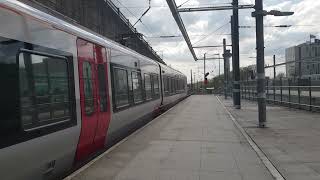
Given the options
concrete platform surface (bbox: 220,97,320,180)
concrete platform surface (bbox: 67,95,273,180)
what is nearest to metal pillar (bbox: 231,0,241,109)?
concrete platform surface (bbox: 220,97,320,180)

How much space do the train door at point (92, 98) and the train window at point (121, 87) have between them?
1.25 metres

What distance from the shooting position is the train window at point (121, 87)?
13.7 meters

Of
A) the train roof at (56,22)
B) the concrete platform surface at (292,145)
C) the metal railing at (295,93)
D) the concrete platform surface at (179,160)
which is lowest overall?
the concrete platform surface at (292,145)

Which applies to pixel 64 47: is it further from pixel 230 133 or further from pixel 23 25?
pixel 230 133

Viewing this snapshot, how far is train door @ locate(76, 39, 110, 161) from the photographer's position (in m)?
10.1

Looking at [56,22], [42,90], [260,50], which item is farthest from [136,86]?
[42,90]

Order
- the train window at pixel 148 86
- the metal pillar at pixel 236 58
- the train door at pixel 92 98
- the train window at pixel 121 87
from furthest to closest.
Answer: the metal pillar at pixel 236 58 < the train window at pixel 148 86 < the train window at pixel 121 87 < the train door at pixel 92 98

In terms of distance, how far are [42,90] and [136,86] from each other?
32.7 feet

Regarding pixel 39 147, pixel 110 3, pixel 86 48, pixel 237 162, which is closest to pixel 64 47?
pixel 86 48

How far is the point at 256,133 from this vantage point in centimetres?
1667

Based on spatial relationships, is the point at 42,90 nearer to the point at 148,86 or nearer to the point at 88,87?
the point at 88,87

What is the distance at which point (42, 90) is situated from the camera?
798 cm

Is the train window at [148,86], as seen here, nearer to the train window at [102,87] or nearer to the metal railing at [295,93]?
the metal railing at [295,93]

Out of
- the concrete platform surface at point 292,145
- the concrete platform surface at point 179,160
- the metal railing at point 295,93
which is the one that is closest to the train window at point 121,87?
the concrete platform surface at point 179,160
